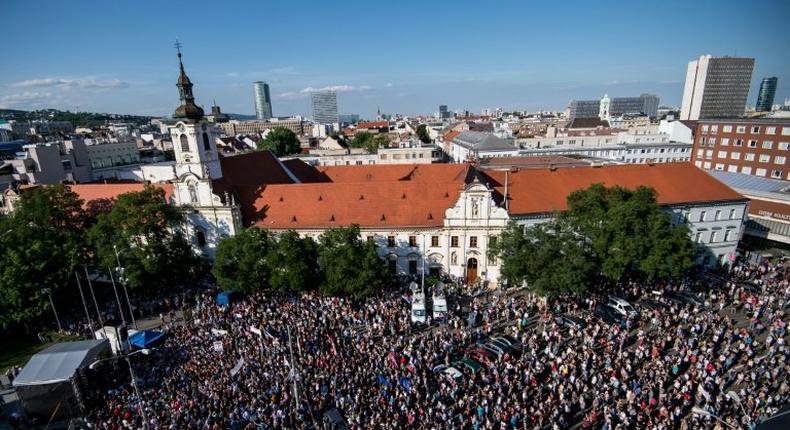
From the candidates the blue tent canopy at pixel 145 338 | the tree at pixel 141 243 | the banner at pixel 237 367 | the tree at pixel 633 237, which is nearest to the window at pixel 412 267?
the tree at pixel 633 237

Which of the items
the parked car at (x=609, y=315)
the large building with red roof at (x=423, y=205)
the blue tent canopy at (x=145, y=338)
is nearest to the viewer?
the blue tent canopy at (x=145, y=338)

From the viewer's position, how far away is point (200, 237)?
149 feet

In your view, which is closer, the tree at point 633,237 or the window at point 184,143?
the tree at point 633,237

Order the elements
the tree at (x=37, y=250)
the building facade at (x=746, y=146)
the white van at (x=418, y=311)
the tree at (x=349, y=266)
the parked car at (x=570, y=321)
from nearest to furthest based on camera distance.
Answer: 1. the parked car at (x=570, y=321)
2. the white van at (x=418, y=311)
3. the tree at (x=37, y=250)
4. the tree at (x=349, y=266)
5. the building facade at (x=746, y=146)

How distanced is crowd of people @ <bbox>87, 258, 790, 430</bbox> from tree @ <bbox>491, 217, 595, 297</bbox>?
288 cm


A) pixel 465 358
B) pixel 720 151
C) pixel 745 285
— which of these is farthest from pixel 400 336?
pixel 720 151

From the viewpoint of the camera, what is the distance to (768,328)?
32.0 meters

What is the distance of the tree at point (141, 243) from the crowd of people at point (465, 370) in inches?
259

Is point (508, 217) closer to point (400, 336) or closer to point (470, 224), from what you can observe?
point (470, 224)

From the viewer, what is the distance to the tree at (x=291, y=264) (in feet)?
116

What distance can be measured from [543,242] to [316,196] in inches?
929

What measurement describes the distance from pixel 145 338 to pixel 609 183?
151 feet

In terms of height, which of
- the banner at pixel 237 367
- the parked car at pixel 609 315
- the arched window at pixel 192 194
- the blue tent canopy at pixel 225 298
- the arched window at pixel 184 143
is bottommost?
the parked car at pixel 609 315

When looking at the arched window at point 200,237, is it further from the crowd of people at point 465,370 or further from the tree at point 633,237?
the tree at point 633,237
